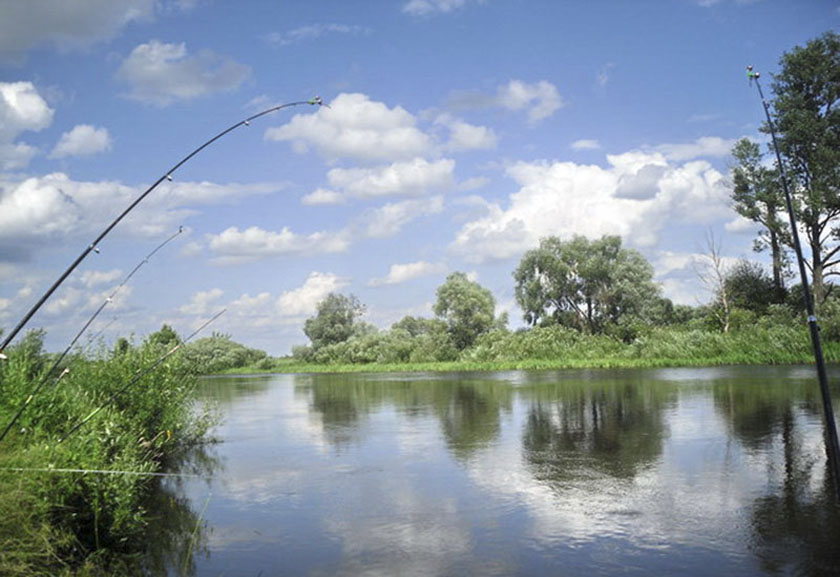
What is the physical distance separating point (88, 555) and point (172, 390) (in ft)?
23.6

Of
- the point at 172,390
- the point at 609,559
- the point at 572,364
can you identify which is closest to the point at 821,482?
the point at 609,559

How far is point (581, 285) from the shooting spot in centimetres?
6788

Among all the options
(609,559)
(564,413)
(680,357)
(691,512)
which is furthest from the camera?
(680,357)

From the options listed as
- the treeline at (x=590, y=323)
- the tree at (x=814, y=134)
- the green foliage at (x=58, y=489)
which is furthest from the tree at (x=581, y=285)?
the green foliage at (x=58, y=489)

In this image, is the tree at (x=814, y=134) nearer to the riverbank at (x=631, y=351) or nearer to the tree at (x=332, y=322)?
the riverbank at (x=631, y=351)

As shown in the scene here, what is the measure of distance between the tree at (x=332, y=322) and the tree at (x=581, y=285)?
29011 mm

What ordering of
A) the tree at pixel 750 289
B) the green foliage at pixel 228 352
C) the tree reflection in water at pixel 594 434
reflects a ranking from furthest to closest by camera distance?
the green foliage at pixel 228 352
the tree at pixel 750 289
the tree reflection in water at pixel 594 434

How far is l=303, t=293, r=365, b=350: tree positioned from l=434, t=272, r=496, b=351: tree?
23.1 meters

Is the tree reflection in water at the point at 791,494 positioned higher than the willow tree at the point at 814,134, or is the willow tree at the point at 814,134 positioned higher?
the willow tree at the point at 814,134

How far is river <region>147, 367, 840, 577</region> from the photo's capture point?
22.1ft

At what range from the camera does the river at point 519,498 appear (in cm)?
674

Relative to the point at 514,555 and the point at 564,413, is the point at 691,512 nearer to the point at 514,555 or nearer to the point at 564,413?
the point at 514,555

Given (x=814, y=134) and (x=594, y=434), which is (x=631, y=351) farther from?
(x=594, y=434)

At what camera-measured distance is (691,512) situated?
8070 millimetres
